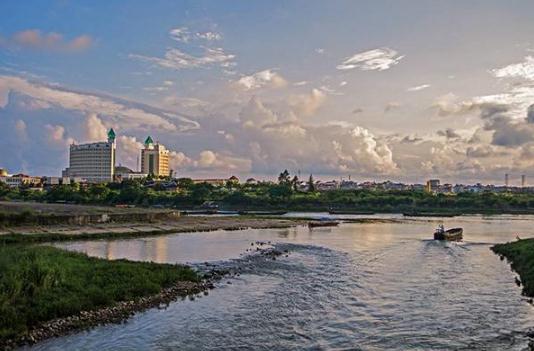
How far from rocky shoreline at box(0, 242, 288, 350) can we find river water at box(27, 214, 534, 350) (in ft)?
1.87

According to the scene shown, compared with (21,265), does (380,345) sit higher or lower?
lower

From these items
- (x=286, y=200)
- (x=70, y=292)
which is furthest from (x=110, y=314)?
(x=286, y=200)

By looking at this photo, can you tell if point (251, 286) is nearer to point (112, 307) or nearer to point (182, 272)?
point (182, 272)

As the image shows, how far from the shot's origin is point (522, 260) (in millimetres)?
43594

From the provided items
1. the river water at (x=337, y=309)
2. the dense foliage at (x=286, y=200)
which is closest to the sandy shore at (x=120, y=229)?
the river water at (x=337, y=309)

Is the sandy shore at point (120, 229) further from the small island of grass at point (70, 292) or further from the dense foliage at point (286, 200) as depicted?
the dense foliage at point (286, 200)

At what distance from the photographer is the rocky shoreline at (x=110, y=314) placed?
68.4 ft

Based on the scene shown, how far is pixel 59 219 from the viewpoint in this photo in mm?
71875

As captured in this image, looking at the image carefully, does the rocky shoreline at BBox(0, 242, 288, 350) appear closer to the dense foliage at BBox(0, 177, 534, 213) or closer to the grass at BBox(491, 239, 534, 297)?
the grass at BBox(491, 239, 534, 297)

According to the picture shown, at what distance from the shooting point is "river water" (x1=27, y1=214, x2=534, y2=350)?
72.3ft

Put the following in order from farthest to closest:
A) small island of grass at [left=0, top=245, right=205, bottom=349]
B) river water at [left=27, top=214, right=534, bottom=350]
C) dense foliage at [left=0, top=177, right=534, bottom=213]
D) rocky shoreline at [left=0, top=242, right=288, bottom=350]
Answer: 1. dense foliage at [left=0, top=177, right=534, bottom=213]
2. river water at [left=27, top=214, right=534, bottom=350]
3. small island of grass at [left=0, top=245, right=205, bottom=349]
4. rocky shoreline at [left=0, top=242, right=288, bottom=350]

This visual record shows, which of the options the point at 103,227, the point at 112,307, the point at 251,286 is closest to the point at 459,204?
the point at 103,227

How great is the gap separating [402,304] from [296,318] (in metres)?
6.71

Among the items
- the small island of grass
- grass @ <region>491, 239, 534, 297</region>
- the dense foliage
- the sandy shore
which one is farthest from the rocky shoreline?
the dense foliage
